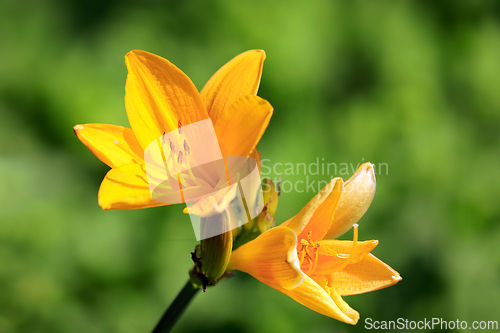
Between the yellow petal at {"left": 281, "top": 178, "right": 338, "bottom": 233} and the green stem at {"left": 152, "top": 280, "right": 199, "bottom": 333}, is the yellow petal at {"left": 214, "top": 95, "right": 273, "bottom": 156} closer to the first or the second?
the yellow petal at {"left": 281, "top": 178, "right": 338, "bottom": 233}

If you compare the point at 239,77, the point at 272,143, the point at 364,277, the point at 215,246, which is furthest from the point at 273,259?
the point at 272,143

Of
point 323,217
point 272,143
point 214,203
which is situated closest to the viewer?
point 214,203

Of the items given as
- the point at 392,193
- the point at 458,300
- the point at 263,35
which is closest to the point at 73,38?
the point at 263,35

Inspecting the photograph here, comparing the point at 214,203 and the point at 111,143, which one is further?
the point at 111,143

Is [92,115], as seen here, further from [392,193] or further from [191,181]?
[392,193]

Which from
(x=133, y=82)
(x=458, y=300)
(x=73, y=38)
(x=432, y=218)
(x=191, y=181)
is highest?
(x=73, y=38)

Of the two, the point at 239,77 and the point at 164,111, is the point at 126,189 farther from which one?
the point at 239,77
